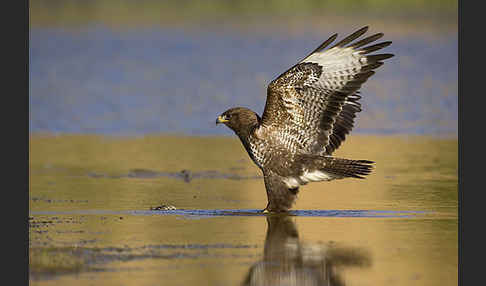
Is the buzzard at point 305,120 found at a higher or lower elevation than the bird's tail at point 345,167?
higher

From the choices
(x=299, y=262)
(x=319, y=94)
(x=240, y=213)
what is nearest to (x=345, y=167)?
(x=319, y=94)

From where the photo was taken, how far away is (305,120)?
32.9ft

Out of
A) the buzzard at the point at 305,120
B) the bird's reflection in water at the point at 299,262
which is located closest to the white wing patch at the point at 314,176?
the buzzard at the point at 305,120

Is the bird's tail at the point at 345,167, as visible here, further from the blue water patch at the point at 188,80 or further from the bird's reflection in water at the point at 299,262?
the blue water patch at the point at 188,80

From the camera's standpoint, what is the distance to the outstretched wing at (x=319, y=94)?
32.2 feet

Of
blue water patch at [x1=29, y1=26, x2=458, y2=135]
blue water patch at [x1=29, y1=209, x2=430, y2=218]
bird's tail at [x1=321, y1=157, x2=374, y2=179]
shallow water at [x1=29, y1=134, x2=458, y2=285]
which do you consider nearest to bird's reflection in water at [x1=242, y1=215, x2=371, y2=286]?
shallow water at [x1=29, y1=134, x2=458, y2=285]

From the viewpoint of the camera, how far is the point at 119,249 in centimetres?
785

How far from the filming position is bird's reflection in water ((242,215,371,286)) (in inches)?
279

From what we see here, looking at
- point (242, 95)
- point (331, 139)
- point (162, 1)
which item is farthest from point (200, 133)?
point (162, 1)

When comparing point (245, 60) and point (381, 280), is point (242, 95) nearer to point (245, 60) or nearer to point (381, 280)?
point (245, 60)

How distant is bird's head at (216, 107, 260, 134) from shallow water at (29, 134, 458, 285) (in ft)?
2.60

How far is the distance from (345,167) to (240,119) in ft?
3.76

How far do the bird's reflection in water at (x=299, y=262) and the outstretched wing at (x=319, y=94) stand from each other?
153 centimetres

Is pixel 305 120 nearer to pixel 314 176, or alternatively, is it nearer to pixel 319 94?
pixel 319 94
